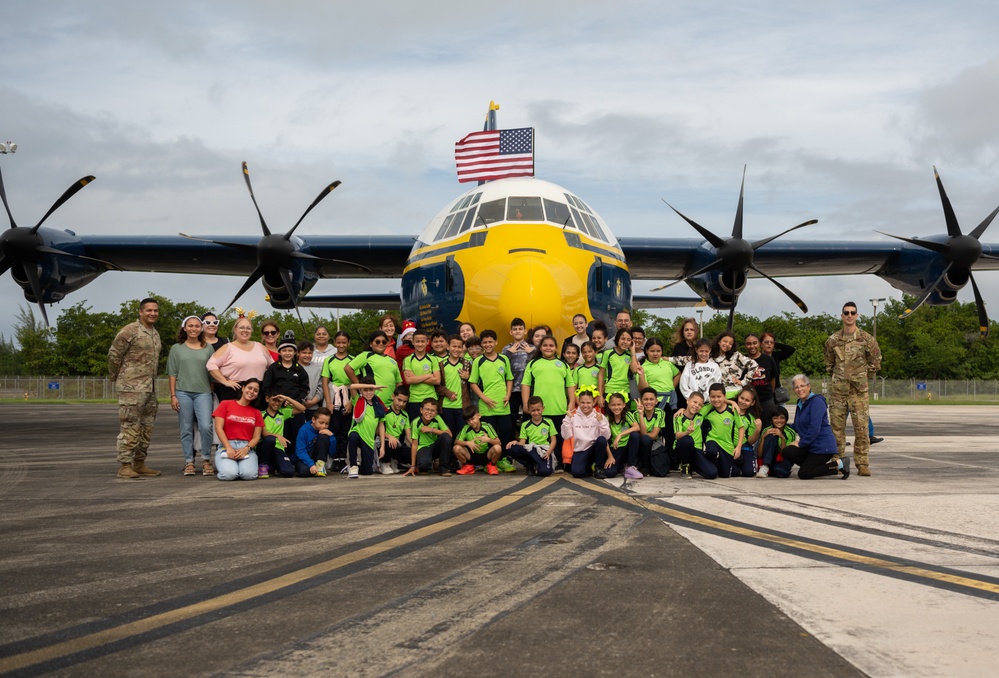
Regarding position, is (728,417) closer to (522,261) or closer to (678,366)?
(678,366)

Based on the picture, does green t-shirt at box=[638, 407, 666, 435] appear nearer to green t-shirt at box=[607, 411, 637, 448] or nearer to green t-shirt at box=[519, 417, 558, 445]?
green t-shirt at box=[607, 411, 637, 448]

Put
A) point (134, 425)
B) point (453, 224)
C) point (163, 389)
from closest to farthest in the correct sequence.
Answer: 1. point (134, 425)
2. point (453, 224)
3. point (163, 389)

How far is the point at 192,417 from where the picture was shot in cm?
988

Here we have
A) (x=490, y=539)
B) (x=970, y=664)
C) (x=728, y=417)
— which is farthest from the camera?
(x=728, y=417)

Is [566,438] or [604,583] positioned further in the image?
[566,438]

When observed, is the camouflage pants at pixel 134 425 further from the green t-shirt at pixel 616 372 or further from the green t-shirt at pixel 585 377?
the green t-shirt at pixel 616 372

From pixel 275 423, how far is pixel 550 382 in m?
3.35

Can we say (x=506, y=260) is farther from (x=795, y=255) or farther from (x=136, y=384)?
(x=795, y=255)

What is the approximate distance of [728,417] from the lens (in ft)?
30.7

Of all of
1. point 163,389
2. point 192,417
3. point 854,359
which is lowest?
point 163,389

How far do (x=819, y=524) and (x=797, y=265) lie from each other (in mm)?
16143

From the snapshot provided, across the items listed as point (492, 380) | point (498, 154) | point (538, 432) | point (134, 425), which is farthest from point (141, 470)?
point (498, 154)

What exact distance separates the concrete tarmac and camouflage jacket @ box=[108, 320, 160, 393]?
1.99 metres

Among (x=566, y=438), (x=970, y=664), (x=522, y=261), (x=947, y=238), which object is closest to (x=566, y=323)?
(x=522, y=261)
